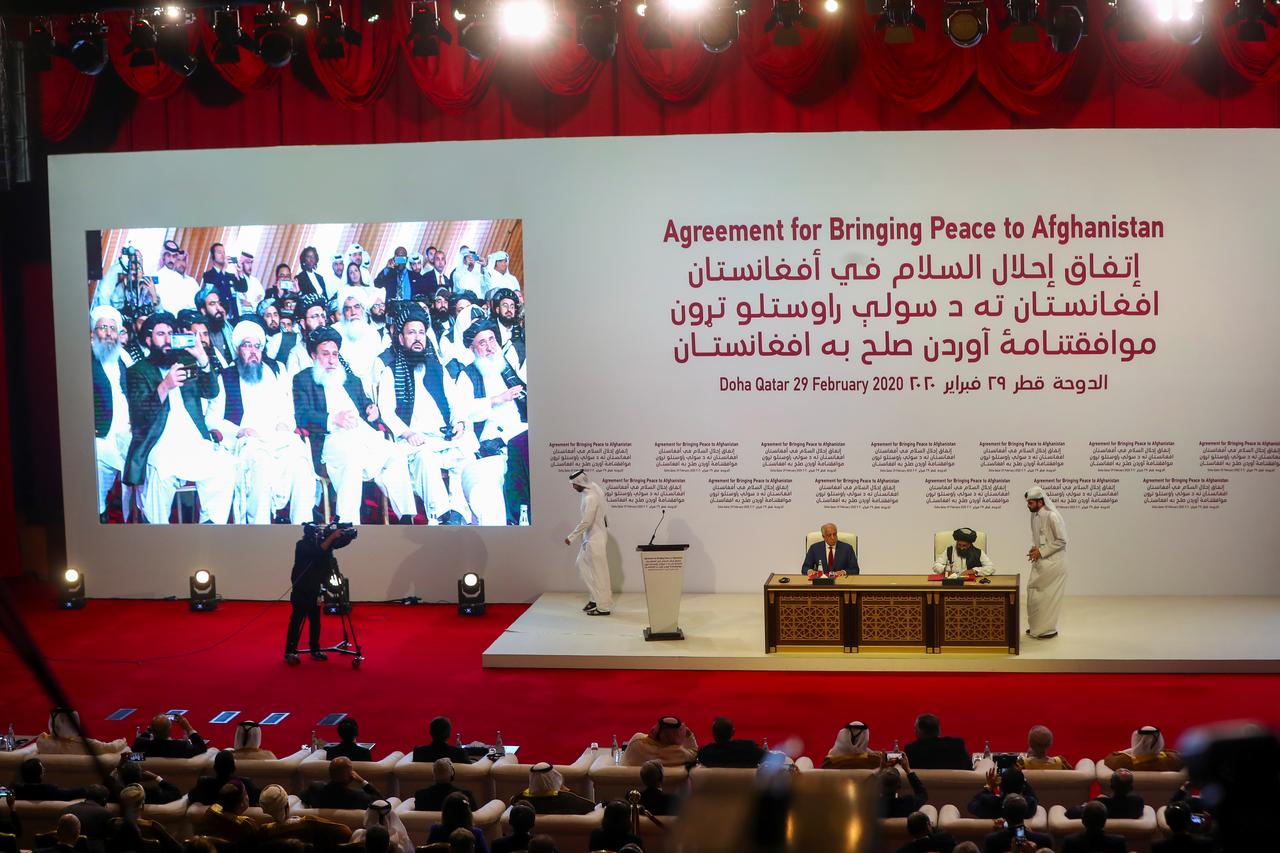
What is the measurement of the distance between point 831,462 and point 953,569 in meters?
1.92

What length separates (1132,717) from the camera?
8.67 metres

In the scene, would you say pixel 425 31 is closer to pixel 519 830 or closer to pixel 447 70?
pixel 447 70

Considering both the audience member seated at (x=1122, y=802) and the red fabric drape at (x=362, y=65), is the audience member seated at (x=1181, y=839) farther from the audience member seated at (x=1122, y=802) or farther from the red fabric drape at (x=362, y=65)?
the red fabric drape at (x=362, y=65)

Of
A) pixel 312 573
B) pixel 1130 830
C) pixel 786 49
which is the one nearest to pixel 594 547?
pixel 312 573

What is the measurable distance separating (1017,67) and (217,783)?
28.1ft

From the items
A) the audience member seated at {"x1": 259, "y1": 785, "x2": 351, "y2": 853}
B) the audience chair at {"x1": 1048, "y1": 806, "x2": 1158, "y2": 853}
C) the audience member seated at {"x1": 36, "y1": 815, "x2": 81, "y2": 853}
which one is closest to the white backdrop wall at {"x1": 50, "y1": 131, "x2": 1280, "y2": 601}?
the audience chair at {"x1": 1048, "y1": 806, "x2": 1158, "y2": 853}

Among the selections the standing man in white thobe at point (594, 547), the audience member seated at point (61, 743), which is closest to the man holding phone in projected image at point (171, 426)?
Answer: the standing man in white thobe at point (594, 547)

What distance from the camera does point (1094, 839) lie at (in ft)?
17.1

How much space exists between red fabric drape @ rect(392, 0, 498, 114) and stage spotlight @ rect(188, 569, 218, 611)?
4858mm

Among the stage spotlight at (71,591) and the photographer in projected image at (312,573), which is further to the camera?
the stage spotlight at (71,591)

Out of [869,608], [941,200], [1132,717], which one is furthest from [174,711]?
[941,200]

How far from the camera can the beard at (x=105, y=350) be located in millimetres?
12406

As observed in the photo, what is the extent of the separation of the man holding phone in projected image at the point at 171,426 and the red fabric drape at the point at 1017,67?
7.51m

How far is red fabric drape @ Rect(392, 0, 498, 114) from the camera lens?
456 inches
